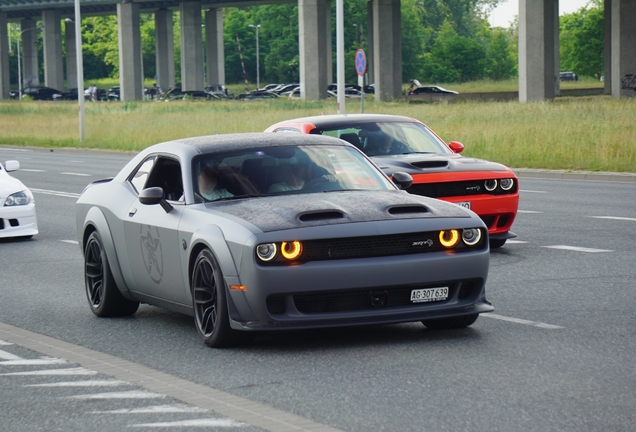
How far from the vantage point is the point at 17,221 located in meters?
15.9

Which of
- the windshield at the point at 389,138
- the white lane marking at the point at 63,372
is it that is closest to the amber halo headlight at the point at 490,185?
the windshield at the point at 389,138

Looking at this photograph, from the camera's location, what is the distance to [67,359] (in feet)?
25.3

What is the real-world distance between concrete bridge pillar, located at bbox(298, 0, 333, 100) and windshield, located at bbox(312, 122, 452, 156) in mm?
60639

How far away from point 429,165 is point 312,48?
62.3 m

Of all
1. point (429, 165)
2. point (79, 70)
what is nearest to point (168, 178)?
point (429, 165)

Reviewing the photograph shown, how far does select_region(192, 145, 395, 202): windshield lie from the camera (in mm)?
8492

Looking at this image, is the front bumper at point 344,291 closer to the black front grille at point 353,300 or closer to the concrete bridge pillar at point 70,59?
the black front grille at point 353,300

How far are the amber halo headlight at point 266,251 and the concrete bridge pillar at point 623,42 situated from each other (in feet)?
193

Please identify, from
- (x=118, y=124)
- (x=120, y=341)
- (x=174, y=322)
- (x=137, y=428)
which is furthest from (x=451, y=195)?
(x=118, y=124)

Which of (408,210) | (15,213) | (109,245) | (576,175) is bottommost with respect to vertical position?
(576,175)

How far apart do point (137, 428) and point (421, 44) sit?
479 feet

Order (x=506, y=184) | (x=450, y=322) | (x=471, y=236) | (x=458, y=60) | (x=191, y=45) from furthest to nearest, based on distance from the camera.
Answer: (x=458, y=60) < (x=191, y=45) < (x=506, y=184) < (x=450, y=322) < (x=471, y=236)

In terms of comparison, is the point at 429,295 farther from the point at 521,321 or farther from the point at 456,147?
the point at 456,147

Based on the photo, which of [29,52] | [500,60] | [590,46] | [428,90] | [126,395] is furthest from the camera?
[500,60]
